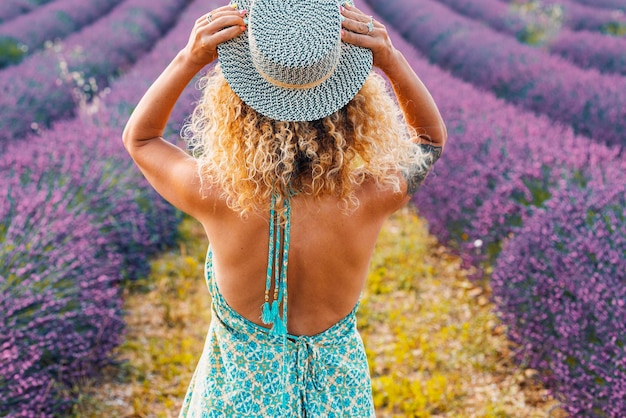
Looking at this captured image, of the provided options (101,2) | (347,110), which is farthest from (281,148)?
(101,2)

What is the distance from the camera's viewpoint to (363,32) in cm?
129

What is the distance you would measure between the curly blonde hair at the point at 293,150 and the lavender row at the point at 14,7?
12.3 meters

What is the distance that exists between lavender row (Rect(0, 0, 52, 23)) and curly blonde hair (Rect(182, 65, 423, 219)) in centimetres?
1232

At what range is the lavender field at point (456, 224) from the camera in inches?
99.7

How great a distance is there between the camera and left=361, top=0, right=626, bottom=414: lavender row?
123 inches

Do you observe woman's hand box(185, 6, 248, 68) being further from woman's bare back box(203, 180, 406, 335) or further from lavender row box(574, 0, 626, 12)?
lavender row box(574, 0, 626, 12)

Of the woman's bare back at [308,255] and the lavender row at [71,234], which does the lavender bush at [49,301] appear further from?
the woman's bare back at [308,255]

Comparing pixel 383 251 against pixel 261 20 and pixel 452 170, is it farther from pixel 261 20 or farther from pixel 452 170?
pixel 261 20

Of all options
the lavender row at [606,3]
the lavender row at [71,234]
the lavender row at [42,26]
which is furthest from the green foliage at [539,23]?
the lavender row at [71,234]

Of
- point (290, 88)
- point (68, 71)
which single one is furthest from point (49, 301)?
point (68, 71)

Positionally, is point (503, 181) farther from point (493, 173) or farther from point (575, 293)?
point (575, 293)

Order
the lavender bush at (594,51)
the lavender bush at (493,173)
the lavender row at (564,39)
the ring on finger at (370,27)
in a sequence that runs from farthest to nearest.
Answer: the lavender row at (564,39) → the lavender bush at (594,51) → the lavender bush at (493,173) → the ring on finger at (370,27)

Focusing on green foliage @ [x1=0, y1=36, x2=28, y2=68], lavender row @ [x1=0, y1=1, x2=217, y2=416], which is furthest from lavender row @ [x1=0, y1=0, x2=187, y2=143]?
lavender row @ [x1=0, y1=1, x2=217, y2=416]

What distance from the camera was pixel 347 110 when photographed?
4.44 feet
